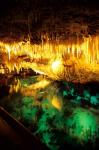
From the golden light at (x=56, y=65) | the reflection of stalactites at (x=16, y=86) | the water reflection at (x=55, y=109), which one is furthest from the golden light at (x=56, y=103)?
the golden light at (x=56, y=65)

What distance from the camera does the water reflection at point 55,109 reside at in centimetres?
789

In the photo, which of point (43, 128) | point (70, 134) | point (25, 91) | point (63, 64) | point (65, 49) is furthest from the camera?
point (25, 91)

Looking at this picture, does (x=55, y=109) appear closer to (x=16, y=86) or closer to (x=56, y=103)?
(x=56, y=103)

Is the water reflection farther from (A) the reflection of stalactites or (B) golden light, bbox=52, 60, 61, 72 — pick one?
(B) golden light, bbox=52, 60, 61, 72

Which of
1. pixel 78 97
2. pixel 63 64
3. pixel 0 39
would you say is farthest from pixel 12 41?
pixel 78 97

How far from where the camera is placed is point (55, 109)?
858 centimetres

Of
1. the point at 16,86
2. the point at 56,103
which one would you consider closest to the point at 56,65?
the point at 56,103

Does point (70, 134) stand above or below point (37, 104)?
below

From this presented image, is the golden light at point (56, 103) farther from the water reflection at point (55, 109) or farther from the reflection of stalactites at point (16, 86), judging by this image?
the reflection of stalactites at point (16, 86)

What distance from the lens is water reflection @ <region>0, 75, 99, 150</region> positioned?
789 centimetres

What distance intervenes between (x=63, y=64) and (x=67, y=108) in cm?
291

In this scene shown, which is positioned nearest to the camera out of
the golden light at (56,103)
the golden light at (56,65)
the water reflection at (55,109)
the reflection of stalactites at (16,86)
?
the golden light at (56,65)

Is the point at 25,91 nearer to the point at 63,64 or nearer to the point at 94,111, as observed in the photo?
the point at 94,111

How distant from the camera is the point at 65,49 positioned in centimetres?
462
